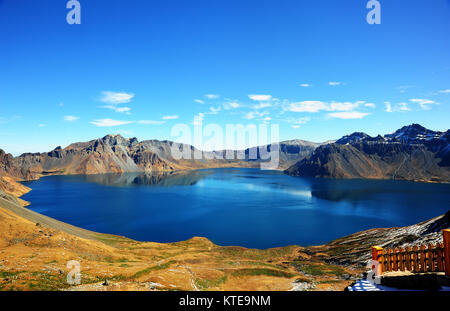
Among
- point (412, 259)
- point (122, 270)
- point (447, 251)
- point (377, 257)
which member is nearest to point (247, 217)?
point (122, 270)

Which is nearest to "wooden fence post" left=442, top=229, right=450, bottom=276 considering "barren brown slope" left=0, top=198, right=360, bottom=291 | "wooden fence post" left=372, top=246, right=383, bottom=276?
"wooden fence post" left=372, top=246, right=383, bottom=276

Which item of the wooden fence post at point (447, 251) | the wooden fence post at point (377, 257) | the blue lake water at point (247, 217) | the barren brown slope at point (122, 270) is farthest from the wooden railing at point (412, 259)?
the blue lake water at point (247, 217)

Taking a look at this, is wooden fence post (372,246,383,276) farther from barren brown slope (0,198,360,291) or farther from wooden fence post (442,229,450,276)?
barren brown slope (0,198,360,291)

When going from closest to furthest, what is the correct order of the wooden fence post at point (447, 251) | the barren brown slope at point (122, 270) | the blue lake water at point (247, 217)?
the wooden fence post at point (447, 251) < the barren brown slope at point (122, 270) < the blue lake water at point (247, 217)

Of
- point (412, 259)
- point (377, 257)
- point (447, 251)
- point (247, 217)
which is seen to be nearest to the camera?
point (447, 251)

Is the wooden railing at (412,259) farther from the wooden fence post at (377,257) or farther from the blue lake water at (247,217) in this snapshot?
the blue lake water at (247,217)

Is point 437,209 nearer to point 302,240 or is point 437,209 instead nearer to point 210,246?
point 302,240

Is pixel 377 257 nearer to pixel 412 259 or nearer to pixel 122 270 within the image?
pixel 412 259

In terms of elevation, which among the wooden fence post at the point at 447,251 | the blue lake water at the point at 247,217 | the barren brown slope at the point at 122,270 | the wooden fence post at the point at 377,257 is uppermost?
the wooden fence post at the point at 447,251
